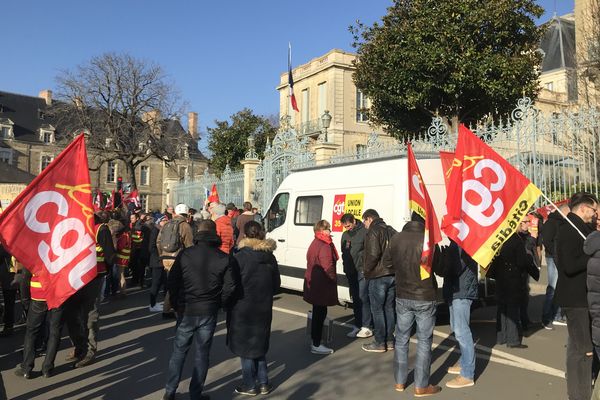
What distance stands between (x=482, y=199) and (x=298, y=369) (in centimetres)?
273

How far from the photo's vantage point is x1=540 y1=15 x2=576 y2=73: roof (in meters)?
42.2

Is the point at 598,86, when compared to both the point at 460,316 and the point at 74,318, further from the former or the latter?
the point at 74,318

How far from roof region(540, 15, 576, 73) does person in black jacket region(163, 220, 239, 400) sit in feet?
146

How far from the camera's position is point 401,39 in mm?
A: 16766

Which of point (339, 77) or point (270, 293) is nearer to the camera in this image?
point (270, 293)

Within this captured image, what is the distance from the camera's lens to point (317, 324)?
6.16 m

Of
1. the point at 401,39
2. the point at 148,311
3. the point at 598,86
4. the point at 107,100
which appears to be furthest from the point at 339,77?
the point at 148,311

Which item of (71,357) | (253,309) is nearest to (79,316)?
(71,357)

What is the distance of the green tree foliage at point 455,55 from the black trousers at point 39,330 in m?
13.9

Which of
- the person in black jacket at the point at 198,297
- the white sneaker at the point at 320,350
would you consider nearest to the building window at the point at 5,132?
the white sneaker at the point at 320,350

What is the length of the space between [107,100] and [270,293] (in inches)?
1119

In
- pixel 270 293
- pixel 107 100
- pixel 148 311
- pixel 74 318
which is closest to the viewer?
pixel 270 293

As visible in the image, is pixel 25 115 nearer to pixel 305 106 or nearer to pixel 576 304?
pixel 305 106

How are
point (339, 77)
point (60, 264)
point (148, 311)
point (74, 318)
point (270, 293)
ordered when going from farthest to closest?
point (339, 77), point (148, 311), point (74, 318), point (270, 293), point (60, 264)
